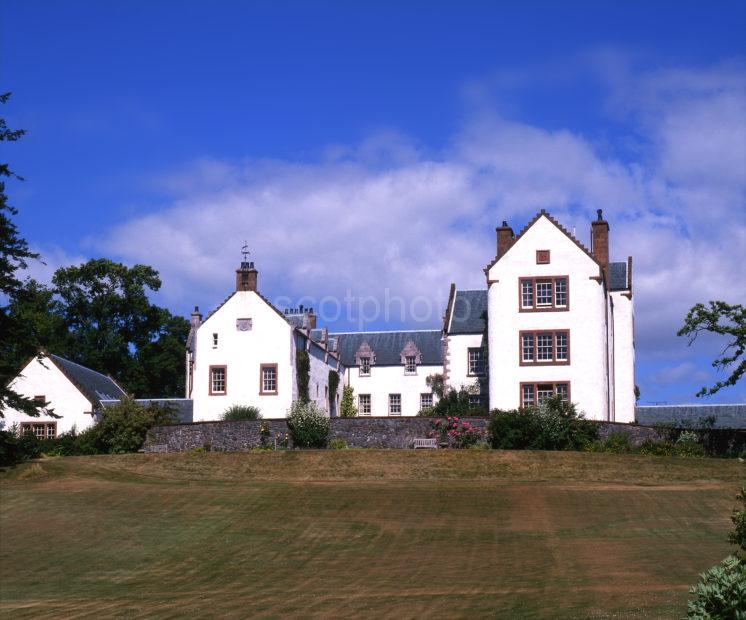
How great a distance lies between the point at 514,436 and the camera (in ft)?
154

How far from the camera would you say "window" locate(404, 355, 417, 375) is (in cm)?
7181

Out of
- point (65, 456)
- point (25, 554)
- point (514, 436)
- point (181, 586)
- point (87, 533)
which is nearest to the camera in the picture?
point (181, 586)

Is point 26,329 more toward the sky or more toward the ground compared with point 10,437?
more toward the sky

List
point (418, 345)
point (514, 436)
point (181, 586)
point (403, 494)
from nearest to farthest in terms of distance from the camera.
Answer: point (181, 586) → point (403, 494) → point (514, 436) → point (418, 345)

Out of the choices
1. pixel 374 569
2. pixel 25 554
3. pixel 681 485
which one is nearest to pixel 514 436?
pixel 681 485

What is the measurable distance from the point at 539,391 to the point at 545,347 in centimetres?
241

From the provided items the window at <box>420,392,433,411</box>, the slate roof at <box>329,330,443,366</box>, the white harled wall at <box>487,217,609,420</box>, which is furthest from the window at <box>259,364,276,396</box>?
the window at <box>420,392,433,411</box>

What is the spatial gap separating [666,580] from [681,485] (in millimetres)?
18069

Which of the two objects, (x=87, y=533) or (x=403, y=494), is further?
(x=403, y=494)

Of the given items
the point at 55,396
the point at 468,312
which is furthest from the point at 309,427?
the point at 55,396

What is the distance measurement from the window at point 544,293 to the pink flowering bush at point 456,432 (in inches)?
337

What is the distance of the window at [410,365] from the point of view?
7181 centimetres

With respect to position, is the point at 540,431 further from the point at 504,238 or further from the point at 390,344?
the point at 390,344

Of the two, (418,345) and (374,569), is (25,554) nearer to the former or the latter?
(374,569)
